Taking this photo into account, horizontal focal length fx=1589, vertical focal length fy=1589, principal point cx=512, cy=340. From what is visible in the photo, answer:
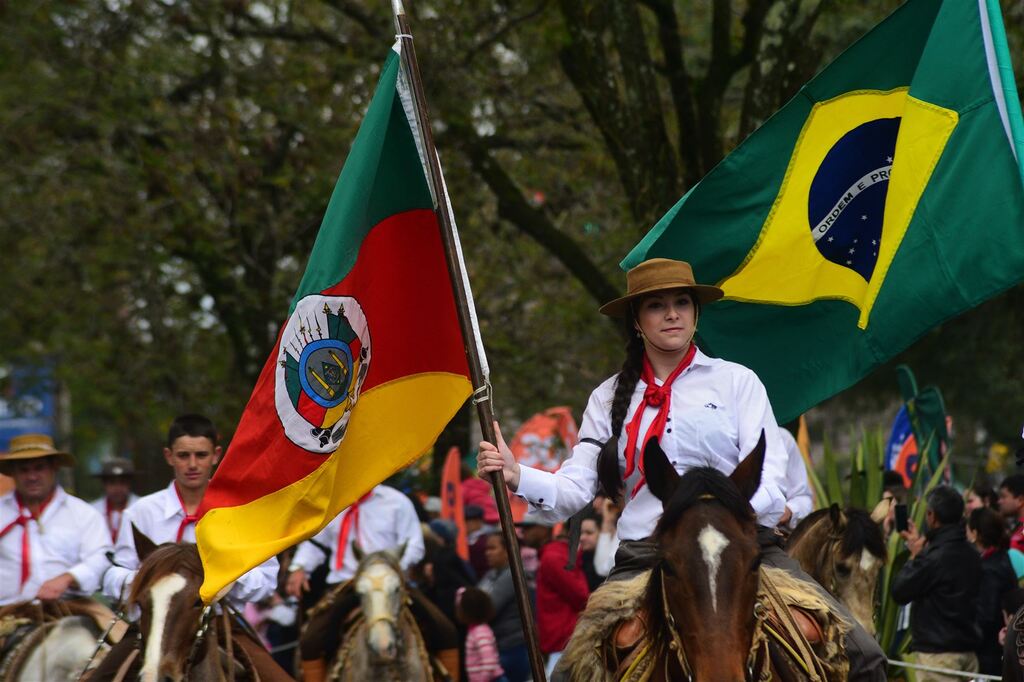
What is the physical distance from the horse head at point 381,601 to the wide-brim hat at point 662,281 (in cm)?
410

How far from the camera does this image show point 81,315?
20891 millimetres

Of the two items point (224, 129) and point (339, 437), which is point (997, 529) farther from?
point (224, 129)

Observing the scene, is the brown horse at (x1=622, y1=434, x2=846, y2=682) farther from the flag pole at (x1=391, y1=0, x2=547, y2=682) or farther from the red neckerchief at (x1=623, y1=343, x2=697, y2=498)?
the red neckerchief at (x1=623, y1=343, x2=697, y2=498)

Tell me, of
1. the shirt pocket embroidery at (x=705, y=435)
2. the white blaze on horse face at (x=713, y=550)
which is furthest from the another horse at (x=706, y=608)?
the shirt pocket embroidery at (x=705, y=435)

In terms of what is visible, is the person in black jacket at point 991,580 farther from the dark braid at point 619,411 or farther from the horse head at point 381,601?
the dark braid at point 619,411

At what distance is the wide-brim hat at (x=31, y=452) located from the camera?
1064 centimetres

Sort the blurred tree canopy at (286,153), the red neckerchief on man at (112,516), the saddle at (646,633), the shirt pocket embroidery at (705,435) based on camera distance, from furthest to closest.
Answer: the blurred tree canopy at (286,153) → the red neckerchief on man at (112,516) → the shirt pocket embroidery at (705,435) → the saddle at (646,633)

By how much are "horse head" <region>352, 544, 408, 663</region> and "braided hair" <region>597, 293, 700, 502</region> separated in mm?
3916

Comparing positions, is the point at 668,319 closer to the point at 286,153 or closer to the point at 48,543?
the point at 48,543

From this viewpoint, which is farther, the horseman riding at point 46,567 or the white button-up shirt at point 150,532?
the horseman riding at point 46,567

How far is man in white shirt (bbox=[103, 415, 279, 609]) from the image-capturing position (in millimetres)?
9000

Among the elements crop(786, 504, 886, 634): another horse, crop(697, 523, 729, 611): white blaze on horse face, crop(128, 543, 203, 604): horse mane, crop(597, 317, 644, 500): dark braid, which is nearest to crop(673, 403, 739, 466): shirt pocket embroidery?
crop(597, 317, 644, 500): dark braid

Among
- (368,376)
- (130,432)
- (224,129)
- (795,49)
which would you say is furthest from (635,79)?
(130,432)

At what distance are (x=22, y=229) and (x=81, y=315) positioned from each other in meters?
1.57
